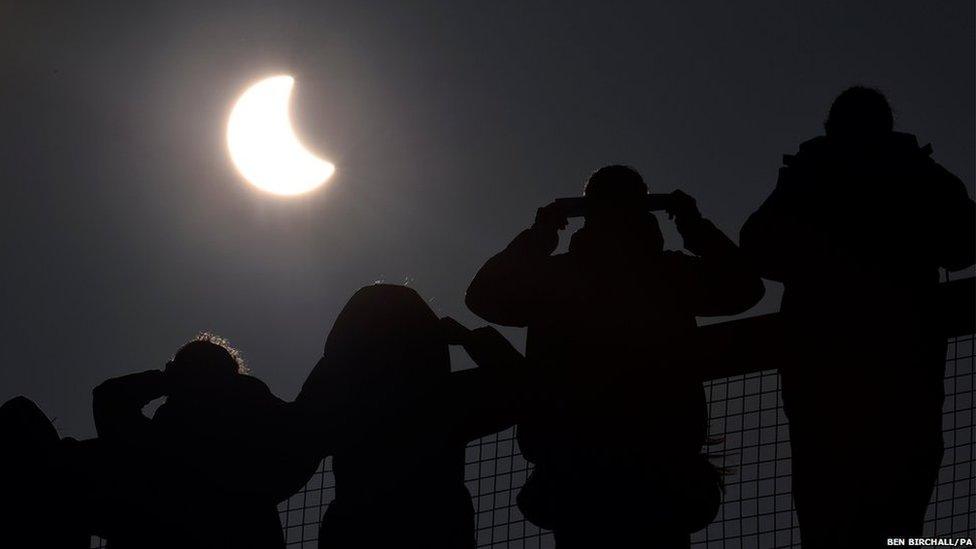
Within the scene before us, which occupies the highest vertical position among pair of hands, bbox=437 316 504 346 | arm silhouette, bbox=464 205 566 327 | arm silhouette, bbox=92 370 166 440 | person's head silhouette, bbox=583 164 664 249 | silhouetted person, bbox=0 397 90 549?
person's head silhouette, bbox=583 164 664 249

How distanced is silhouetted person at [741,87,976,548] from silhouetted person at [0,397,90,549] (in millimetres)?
3115

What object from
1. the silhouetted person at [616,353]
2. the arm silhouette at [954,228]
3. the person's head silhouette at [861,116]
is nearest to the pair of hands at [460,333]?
the silhouetted person at [616,353]

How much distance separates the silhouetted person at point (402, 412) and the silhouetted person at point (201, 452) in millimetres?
244

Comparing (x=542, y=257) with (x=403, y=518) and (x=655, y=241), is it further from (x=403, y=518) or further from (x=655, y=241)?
(x=403, y=518)

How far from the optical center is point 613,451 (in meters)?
5.73

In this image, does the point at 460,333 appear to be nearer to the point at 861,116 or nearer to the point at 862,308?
the point at 862,308

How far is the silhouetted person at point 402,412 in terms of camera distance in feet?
19.9

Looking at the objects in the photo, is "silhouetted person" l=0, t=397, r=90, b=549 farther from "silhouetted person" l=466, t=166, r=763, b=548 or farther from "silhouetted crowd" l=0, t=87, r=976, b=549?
"silhouetted person" l=466, t=166, r=763, b=548

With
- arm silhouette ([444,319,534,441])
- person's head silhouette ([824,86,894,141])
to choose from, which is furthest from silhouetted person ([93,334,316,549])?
person's head silhouette ([824,86,894,141])

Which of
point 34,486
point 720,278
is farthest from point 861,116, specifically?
point 34,486

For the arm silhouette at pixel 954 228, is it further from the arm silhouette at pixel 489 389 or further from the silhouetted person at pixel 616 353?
the arm silhouette at pixel 489 389

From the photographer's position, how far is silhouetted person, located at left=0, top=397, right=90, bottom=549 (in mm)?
6742

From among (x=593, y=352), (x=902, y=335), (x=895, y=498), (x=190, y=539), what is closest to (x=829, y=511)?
(x=895, y=498)

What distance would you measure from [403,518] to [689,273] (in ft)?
4.78
